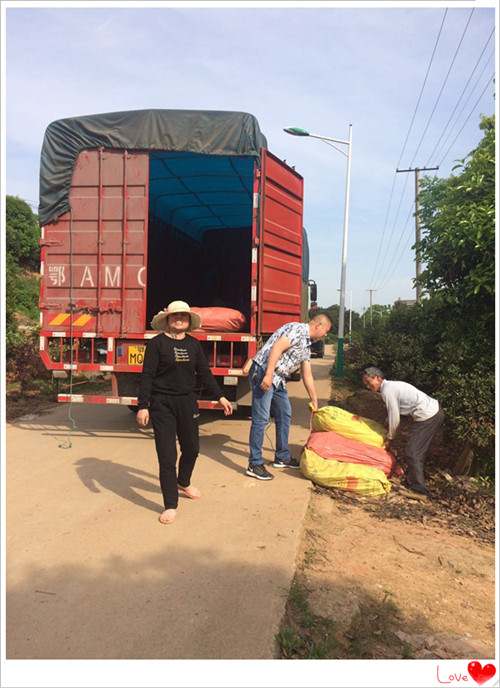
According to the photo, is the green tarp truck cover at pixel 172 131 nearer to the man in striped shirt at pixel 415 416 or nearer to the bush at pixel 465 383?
the bush at pixel 465 383

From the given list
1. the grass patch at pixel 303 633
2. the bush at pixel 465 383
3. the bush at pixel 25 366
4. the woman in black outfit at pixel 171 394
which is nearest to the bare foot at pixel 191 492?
the woman in black outfit at pixel 171 394

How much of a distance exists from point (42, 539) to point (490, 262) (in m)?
4.45

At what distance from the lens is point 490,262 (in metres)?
4.52

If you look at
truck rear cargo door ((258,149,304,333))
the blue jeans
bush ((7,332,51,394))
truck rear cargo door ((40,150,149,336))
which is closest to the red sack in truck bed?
truck rear cargo door ((258,149,304,333))

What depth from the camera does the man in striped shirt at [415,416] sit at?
4.54 meters

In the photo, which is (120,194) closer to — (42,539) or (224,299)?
(42,539)

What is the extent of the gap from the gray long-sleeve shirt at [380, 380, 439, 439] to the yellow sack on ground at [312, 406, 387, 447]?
0.27 metres

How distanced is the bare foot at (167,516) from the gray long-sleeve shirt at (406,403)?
2.17m

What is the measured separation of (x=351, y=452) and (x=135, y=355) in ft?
9.39

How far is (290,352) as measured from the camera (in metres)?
4.84

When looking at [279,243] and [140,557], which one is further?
[279,243]

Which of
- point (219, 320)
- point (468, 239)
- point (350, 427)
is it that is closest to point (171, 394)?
point (350, 427)

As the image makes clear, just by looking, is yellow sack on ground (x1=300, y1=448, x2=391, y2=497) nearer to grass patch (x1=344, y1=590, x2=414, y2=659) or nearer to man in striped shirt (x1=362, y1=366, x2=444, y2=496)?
man in striped shirt (x1=362, y1=366, x2=444, y2=496)

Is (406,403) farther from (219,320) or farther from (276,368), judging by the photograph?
(219,320)
